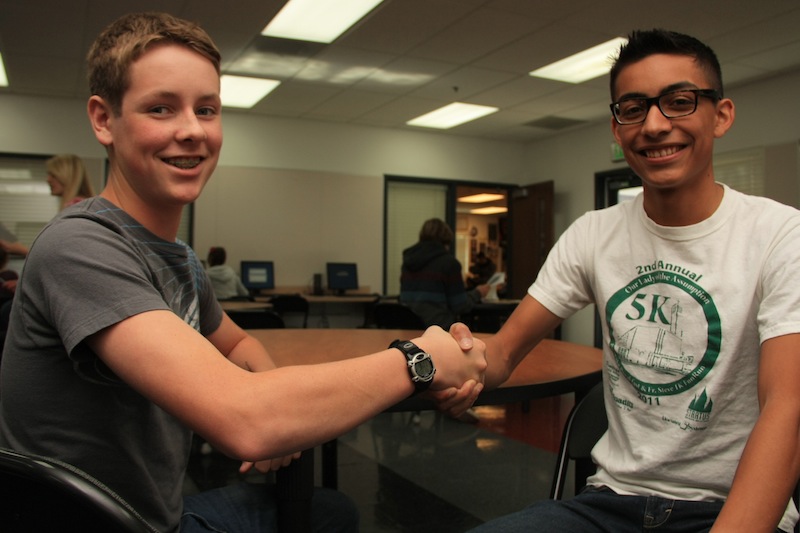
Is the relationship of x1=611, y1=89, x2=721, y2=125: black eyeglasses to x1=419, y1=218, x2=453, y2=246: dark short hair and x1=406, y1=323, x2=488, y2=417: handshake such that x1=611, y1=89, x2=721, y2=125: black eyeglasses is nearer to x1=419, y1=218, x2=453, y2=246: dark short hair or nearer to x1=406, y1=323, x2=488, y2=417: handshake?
x1=406, y1=323, x2=488, y2=417: handshake

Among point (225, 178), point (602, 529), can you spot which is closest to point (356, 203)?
point (225, 178)

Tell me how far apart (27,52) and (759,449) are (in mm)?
6682

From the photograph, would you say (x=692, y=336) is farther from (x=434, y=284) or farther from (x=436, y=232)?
(x=436, y=232)

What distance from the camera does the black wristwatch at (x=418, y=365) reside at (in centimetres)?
94

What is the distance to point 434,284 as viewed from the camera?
4781 mm

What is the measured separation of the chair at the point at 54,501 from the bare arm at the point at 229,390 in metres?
0.15

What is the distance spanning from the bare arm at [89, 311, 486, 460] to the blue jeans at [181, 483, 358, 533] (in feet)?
1.46

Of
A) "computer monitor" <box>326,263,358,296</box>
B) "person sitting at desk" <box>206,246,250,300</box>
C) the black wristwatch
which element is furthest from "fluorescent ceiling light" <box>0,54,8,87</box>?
the black wristwatch

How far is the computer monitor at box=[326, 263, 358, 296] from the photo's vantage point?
832 cm

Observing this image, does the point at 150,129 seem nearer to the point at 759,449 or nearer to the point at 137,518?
the point at 137,518

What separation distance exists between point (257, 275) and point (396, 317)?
12.9 feet

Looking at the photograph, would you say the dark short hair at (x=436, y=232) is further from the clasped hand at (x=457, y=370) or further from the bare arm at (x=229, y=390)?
the bare arm at (x=229, y=390)

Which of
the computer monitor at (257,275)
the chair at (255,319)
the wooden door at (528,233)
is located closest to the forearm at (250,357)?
the chair at (255,319)

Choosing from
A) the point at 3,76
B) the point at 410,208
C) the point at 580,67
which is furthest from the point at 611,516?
the point at 410,208
